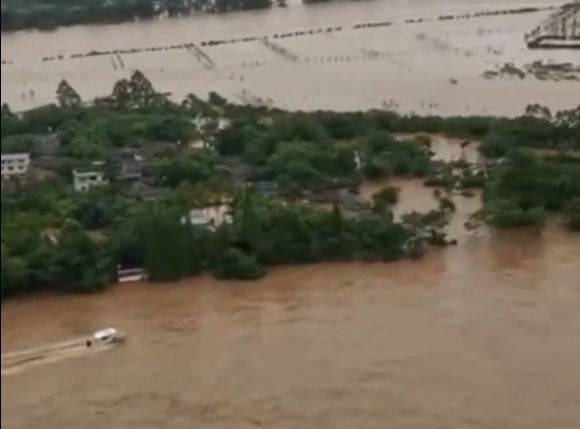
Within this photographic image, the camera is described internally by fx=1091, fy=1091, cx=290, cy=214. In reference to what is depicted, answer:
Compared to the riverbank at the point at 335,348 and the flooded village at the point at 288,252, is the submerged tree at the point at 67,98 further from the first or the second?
the riverbank at the point at 335,348

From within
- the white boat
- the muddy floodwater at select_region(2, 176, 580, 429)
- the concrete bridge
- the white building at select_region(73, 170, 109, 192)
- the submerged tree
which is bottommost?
the muddy floodwater at select_region(2, 176, 580, 429)

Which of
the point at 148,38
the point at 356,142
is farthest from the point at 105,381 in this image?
the point at 148,38

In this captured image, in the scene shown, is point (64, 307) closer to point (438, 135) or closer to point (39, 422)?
point (39, 422)

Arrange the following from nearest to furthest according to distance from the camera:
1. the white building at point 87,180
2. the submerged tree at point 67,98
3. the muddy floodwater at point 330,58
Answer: the white building at point 87,180 < the submerged tree at point 67,98 < the muddy floodwater at point 330,58

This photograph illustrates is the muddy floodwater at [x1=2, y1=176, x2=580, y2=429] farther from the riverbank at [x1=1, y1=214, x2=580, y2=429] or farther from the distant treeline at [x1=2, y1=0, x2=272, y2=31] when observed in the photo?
the distant treeline at [x1=2, y1=0, x2=272, y2=31]

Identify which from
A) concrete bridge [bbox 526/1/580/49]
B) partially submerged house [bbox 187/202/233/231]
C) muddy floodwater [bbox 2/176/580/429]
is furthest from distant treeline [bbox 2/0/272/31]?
concrete bridge [bbox 526/1/580/49]

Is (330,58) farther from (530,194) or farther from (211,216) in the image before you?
(211,216)

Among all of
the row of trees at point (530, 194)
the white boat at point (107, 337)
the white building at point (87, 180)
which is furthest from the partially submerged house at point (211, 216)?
the row of trees at point (530, 194)
